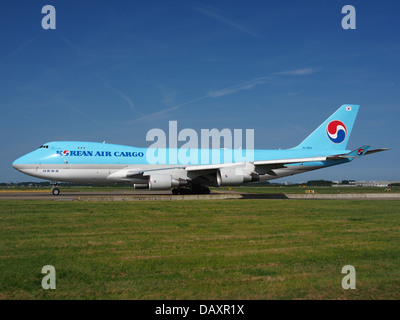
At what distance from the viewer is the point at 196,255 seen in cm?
864

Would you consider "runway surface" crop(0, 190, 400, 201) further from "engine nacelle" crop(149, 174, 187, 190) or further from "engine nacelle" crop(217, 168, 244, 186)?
"engine nacelle" crop(217, 168, 244, 186)

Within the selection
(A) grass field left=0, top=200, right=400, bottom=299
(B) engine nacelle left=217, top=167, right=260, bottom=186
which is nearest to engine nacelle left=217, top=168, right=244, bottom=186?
(B) engine nacelle left=217, top=167, right=260, bottom=186

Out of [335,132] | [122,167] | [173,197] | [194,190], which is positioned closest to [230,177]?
[173,197]

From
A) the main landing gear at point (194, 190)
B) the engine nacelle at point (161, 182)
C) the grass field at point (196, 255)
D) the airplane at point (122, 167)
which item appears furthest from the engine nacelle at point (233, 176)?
the grass field at point (196, 255)

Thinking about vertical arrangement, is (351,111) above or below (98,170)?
above

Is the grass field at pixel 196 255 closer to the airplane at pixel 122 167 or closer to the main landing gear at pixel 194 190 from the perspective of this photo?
the airplane at pixel 122 167

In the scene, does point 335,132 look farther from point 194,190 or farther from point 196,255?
point 196,255

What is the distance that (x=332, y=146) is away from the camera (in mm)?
38156

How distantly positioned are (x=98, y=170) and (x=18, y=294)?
25927 millimetres

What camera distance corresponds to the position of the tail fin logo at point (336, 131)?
37500mm

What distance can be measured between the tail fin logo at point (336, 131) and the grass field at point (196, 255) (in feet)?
77.0

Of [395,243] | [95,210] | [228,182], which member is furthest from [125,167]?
[395,243]
